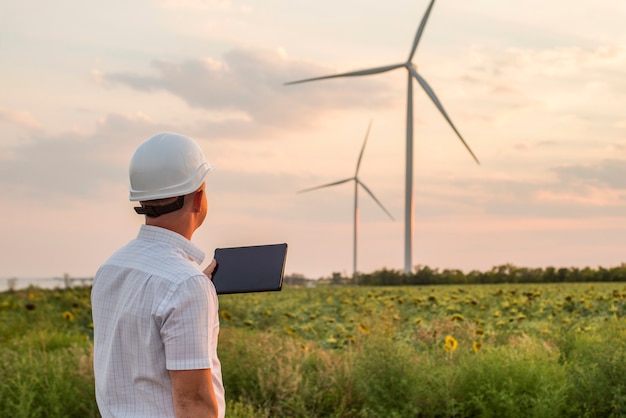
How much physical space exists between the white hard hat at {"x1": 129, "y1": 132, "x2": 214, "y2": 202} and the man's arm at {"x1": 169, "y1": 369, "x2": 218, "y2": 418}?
434 millimetres

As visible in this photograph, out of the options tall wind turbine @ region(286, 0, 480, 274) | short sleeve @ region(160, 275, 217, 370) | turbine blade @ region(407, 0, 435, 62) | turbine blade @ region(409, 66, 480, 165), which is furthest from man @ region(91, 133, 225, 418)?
turbine blade @ region(407, 0, 435, 62)

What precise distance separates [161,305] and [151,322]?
0.07m

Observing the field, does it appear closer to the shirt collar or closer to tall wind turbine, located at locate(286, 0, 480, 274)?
the shirt collar

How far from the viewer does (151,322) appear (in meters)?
1.87

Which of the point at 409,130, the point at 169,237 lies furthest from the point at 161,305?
the point at 409,130

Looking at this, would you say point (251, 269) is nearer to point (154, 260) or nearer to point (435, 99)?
point (154, 260)

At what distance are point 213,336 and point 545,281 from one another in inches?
792

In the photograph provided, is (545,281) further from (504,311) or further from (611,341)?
(611,341)

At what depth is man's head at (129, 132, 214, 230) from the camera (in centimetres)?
194

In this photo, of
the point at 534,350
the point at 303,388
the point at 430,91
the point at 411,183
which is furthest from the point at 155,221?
the point at 411,183

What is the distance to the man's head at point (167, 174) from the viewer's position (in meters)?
1.94

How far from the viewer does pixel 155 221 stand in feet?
6.50

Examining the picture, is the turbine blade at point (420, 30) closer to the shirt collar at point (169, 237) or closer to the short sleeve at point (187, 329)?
the shirt collar at point (169, 237)

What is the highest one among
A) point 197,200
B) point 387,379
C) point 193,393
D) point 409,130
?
point 409,130
